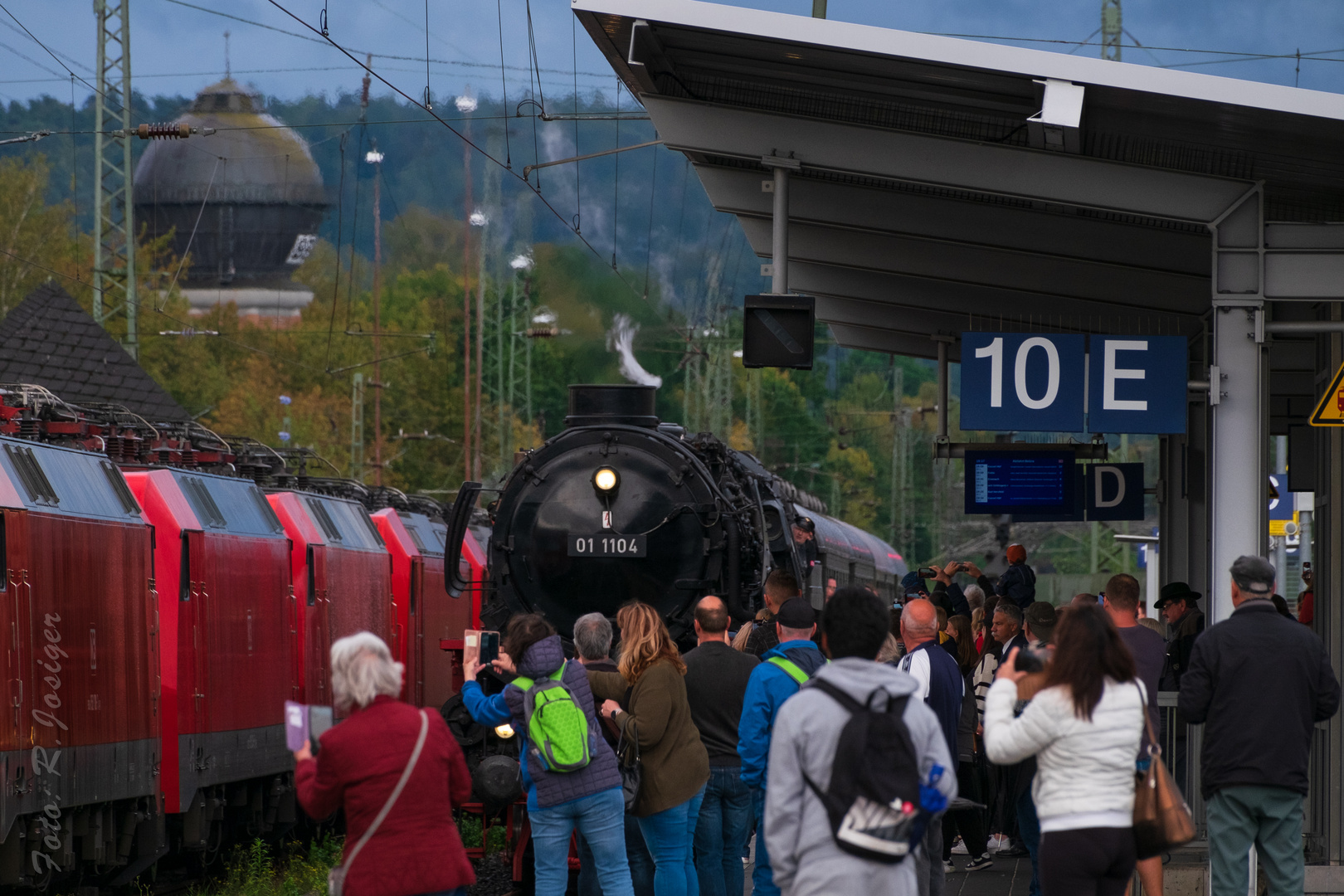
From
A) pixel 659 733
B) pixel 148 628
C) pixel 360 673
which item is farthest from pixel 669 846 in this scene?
pixel 148 628

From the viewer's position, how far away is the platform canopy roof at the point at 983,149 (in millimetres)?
8320

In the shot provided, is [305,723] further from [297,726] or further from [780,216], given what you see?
[780,216]

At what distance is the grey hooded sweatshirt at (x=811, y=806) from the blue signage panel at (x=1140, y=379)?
5.57 m

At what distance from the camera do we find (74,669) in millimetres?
10609

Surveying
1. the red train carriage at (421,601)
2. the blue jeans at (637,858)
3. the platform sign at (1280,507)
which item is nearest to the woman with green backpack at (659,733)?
the blue jeans at (637,858)

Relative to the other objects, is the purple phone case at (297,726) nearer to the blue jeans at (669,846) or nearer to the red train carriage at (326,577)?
the blue jeans at (669,846)

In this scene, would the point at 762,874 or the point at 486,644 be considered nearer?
the point at 762,874

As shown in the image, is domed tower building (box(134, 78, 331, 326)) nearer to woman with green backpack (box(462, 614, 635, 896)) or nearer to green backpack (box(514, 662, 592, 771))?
woman with green backpack (box(462, 614, 635, 896))

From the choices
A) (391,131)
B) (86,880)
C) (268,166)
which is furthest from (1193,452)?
(391,131)

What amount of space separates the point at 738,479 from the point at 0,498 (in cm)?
535

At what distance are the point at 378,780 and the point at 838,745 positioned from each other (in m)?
1.40

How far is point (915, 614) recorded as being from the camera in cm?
823

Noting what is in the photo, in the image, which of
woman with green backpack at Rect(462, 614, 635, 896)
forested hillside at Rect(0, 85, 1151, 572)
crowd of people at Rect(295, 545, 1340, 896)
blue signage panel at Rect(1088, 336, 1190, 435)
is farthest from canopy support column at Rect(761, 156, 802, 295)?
forested hillside at Rect(0, 85, 1151, 572)

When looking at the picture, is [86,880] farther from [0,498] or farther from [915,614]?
[915,614]
